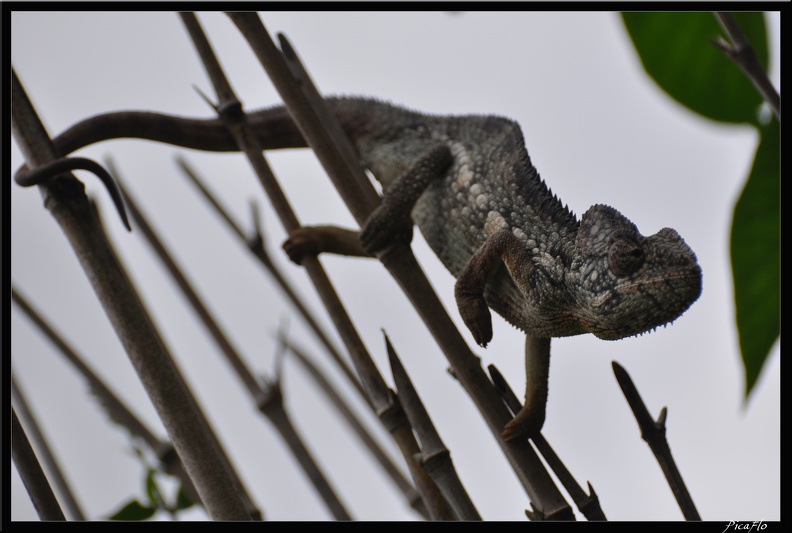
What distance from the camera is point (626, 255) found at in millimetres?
727

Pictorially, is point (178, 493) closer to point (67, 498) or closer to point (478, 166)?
point (67, 498)

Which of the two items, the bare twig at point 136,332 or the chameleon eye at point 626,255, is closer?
the chameleon eye at point 626,255

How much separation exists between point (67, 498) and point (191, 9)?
1.96 feet

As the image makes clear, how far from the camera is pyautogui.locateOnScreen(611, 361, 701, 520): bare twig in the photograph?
2.50 feet

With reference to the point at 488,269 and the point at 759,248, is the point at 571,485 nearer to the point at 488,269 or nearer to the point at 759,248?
the point at 488,269

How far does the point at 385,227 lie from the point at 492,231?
14 cm

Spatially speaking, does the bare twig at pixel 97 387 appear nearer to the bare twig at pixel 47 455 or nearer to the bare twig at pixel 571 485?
the bare twig at pixel 47 455

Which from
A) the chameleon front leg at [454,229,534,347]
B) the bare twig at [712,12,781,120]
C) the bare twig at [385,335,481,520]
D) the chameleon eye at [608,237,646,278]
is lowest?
the bare twig at [385,335,481,520]

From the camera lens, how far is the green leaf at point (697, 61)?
110 cm

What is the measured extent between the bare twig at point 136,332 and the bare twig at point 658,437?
38cm

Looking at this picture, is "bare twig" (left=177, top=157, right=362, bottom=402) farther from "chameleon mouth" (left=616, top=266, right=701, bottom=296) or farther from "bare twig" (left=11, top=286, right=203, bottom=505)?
"chameleon mouth" (left=616, top=266, right=701, bottom=296)

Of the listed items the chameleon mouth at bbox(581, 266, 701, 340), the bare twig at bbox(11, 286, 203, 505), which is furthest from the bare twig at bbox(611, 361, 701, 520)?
the bare twig at bbox(11, 286, 203, 505)

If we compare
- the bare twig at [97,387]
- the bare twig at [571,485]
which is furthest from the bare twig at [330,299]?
the bare twig at [97,387]

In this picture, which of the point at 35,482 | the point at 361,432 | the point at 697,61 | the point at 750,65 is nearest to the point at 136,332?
the point at 35,482
